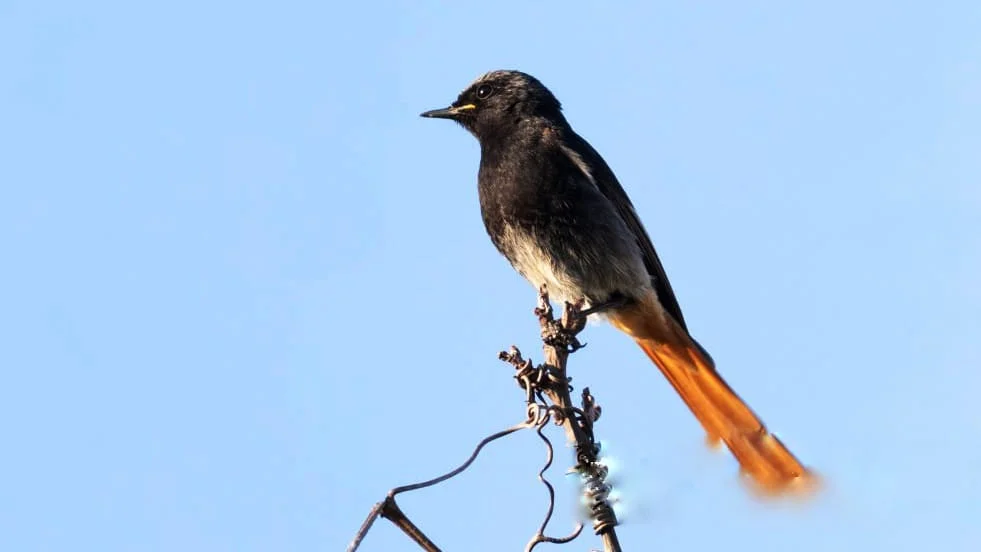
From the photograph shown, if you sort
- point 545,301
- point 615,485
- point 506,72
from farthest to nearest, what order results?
point 506,72, point 545,301, point 615,485

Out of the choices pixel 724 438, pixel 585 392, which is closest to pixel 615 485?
pixel 585 392

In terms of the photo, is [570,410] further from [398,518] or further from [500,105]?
[500,105]

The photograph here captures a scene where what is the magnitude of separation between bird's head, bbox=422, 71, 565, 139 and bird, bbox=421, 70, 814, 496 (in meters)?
0.11

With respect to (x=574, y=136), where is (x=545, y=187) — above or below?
below

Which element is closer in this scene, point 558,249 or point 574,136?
point 558,249

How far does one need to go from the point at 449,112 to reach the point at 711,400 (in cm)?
252

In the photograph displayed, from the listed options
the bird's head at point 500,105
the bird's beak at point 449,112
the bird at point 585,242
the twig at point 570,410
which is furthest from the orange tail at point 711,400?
the bird's beak at point 449,112

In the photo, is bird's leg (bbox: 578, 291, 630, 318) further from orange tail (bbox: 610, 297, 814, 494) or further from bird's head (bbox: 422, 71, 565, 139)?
bird's head (bbox: 422, 71, 565, 139)

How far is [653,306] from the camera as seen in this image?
6457mm

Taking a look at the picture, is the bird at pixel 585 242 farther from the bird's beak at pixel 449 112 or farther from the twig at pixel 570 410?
the twig at pixel 570 410

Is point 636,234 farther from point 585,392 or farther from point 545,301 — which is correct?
point 585,392

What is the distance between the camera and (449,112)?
24.2 ft

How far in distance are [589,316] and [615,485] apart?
3243 mm

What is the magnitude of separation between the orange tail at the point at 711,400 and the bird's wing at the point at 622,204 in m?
0.15
